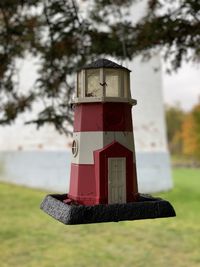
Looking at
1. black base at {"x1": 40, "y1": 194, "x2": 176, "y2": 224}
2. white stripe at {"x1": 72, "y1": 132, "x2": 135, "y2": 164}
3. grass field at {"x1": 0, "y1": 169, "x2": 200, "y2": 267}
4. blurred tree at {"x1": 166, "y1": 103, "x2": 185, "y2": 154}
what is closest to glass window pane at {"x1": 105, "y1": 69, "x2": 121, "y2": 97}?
white stripe at {"x1": 72, "y1": 132, "x2": 135, "y2": 164}

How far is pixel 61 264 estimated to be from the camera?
4.27m

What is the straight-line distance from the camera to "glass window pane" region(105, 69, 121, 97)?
4.10 ft

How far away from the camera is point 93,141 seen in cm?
124

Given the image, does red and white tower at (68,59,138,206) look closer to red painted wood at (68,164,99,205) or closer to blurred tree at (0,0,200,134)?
red painted wood at (68,164,99,205)

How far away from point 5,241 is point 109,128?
4.22 metres

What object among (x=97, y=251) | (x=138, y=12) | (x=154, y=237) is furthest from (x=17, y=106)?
(x=138, y=12)

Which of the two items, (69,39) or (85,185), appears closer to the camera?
(85,185)

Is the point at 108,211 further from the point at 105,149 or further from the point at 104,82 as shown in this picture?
the point at 104,82

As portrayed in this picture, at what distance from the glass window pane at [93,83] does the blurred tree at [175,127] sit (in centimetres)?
3191

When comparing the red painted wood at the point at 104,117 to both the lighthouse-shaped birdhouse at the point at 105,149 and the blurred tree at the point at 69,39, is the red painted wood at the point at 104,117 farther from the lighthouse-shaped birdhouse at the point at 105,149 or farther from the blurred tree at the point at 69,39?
the blurred tree at the point at 69,39

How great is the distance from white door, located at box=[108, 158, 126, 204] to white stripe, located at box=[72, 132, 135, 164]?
5 cm

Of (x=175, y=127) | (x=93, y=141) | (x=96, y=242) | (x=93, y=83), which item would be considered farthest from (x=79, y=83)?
(x=175, y=127)

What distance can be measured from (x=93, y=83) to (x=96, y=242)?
414 cm

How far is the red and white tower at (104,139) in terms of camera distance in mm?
1219
